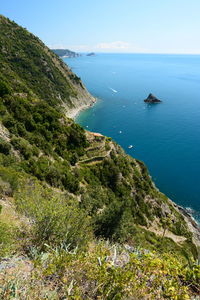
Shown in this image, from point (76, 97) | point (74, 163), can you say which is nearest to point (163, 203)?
point (74, 163)

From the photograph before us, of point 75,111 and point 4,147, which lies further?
point 75,111

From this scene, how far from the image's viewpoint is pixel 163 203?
43.2 meters

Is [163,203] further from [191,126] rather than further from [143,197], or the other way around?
[191,126]

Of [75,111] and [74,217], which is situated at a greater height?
[75,111]

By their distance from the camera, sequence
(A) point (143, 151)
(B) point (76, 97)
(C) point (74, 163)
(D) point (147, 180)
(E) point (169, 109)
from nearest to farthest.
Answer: (C) point (74, 163) → (D) point (147, 180) → (A) point (143, 151) → (B) point (76, 97) → (E) point (169, 109)

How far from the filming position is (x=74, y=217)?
10.5 metres

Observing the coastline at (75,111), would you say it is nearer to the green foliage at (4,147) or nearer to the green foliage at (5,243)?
the green foliage at (4,147)

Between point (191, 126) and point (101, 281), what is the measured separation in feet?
356

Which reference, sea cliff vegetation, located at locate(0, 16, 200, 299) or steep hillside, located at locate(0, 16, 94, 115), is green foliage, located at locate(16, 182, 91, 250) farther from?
steep hillside, located at locate(0, 16, 94, 115)

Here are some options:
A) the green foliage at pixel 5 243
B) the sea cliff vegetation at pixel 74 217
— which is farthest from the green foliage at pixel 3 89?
the green foliage at pixel 5 243

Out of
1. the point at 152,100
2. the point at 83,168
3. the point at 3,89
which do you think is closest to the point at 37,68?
the point at 3,89

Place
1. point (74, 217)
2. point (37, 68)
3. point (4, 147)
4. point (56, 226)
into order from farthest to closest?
1. point (37, 68)
2. point (4, 147)
3. point (74, 217)
4. point (56, 226)

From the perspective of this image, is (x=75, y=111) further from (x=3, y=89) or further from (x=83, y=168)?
(x=83, y=168)

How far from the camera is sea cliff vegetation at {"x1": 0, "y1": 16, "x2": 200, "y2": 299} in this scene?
19.7 ft
